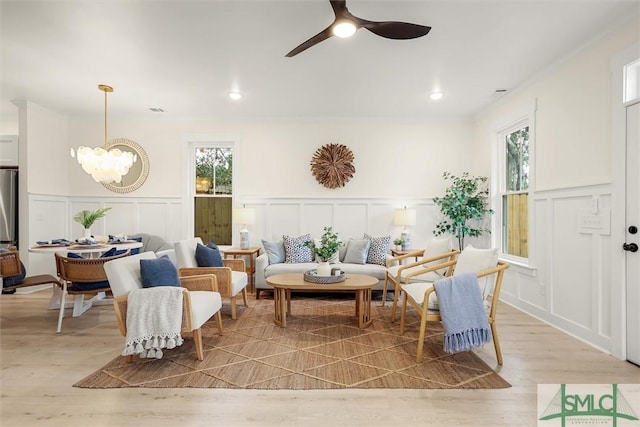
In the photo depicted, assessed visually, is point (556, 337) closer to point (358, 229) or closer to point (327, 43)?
point (358, 229)

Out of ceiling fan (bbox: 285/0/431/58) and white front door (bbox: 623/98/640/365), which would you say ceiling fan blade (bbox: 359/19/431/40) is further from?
white front door (bbox: 623/98/640/365)

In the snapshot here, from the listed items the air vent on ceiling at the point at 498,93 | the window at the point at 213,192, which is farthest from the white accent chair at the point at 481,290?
the window at the point at 213,192

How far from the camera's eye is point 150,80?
3984 mm

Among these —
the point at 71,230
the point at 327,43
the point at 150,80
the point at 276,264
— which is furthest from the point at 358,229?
the point at 71,230

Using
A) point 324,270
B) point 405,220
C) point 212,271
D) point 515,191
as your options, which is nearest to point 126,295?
point 212,271

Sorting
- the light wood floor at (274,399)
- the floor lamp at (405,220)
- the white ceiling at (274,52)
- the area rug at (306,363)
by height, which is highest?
the white ceiling at (274,52)

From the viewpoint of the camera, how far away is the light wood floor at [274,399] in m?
1.97

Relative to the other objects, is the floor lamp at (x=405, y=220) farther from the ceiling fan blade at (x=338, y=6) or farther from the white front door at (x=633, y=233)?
the ceiling fan blade at (x=338, y=6)

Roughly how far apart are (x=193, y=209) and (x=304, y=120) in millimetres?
2369

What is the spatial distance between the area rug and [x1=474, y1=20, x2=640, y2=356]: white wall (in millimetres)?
1217

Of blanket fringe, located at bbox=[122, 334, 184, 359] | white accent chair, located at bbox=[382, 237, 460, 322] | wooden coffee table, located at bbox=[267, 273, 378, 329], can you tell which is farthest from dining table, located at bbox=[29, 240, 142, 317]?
white accent chair, located at bbox=[382, 237, 460, 322]

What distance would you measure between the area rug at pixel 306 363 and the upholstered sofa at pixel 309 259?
101 centimetres

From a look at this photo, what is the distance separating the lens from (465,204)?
5008 millimetres

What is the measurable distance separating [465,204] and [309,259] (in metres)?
2.42
